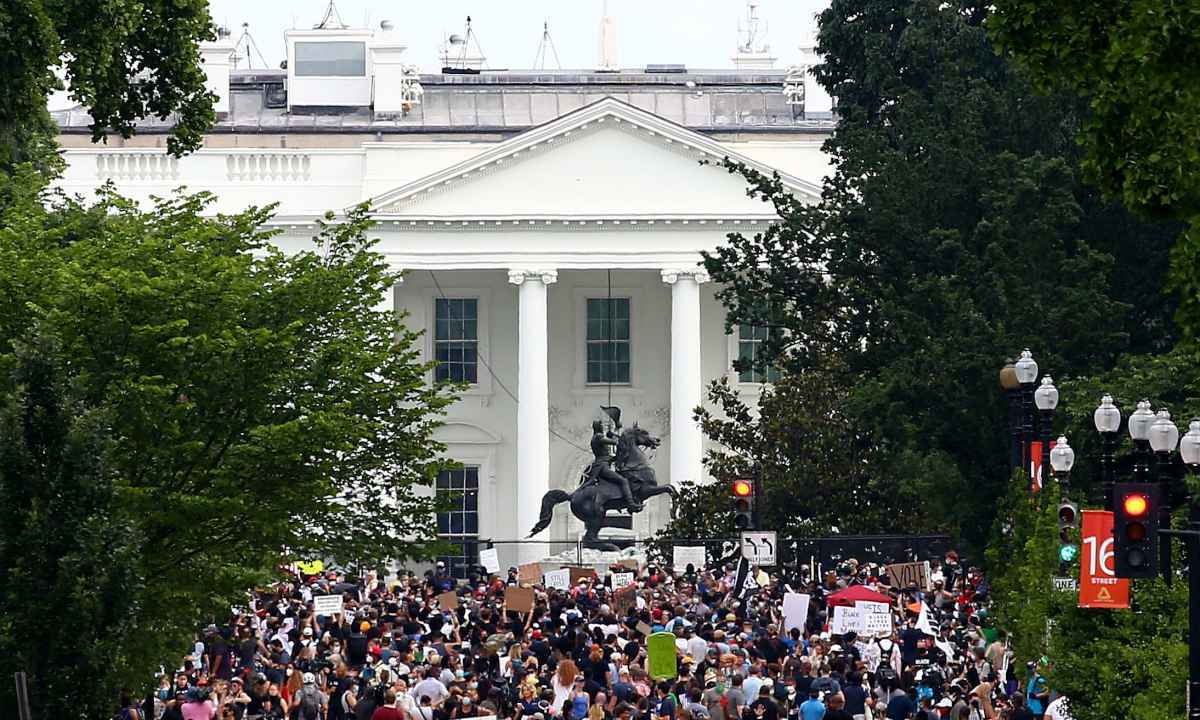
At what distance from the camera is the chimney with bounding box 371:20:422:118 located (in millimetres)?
88125

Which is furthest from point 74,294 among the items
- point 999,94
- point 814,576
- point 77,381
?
point 814,576

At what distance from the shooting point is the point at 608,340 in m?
82.6

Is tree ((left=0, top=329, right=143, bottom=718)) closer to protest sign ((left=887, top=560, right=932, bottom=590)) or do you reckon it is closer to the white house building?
protest sign ((left=887, top=560, right=932, bottom=590))

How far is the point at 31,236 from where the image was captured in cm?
3797

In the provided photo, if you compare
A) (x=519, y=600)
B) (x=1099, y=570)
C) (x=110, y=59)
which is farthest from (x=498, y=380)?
(x=1099, y=570)

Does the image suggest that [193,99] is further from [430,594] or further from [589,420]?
[589,420]

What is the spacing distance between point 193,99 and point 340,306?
11.4m

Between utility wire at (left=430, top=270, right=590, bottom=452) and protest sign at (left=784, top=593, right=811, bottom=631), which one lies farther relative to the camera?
utility wire at (left=430, top=270, right=590, bottom=452)

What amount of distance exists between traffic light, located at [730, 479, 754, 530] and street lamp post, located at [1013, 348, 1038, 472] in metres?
5.22

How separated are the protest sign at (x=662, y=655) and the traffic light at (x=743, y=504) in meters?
6.75

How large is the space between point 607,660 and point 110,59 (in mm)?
11180

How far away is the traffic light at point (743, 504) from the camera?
38.1 meters

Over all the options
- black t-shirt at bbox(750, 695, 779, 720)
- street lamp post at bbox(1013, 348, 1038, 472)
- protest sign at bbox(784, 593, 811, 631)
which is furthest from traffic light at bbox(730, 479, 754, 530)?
black t-shirt at bbox(750, 695, 779, 720)

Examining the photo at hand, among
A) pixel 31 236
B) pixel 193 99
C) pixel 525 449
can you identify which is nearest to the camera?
pixel 193 99
